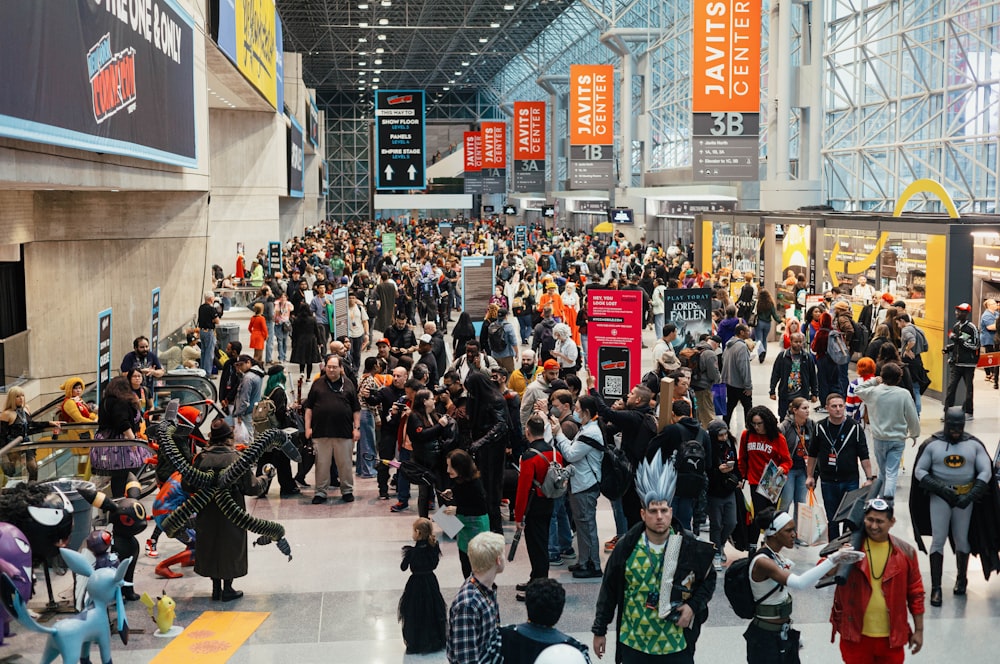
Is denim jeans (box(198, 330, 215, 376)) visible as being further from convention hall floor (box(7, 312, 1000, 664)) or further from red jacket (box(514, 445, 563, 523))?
red jacket (box(514, 445, 563, 523))

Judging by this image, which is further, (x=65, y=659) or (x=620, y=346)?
(x=620, y=346)

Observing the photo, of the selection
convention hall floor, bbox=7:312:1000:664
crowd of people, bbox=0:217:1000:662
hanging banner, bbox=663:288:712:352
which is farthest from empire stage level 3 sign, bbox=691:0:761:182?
convention hall floor, bbox=7:312:1000:664

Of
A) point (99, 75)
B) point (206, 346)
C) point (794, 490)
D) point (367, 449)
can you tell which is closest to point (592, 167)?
point (206, 346)

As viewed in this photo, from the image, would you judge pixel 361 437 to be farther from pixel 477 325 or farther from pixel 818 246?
pixel 818 246

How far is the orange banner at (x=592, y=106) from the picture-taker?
3812 cm

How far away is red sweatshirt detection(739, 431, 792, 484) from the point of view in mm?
9359

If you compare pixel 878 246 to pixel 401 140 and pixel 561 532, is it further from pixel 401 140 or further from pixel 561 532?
pixel 401 140

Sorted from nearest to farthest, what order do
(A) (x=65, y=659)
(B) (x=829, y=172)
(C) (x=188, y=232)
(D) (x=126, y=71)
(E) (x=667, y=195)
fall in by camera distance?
(A) (x=65, y=659)
(D) (x=126, y=71)
(C) (x=188, y=232)
(B) (x=829, y=172)
(E) (x=667, y=195)

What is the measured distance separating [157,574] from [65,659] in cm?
282

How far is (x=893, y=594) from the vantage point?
6102 mm

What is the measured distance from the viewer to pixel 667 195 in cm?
4216

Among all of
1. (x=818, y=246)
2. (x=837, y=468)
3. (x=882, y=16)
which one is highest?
(x=882, y=16)

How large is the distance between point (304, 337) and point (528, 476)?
11.1 m

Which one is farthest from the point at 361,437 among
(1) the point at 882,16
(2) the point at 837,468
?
(1) the point at 882,16
